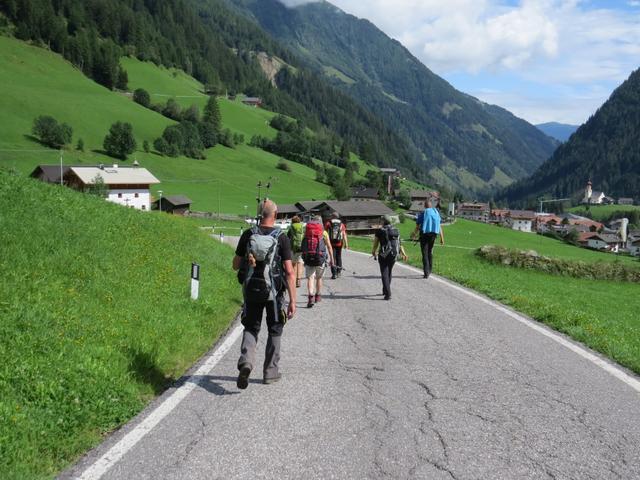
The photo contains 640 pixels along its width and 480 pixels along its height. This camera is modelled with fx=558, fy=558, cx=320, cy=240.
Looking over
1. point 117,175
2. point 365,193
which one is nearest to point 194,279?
point 117,175

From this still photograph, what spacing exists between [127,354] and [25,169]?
94432mm

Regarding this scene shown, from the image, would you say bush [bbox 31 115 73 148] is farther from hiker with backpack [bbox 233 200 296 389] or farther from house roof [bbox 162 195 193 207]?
hiker with backpack [bbox 233 200 296 389]

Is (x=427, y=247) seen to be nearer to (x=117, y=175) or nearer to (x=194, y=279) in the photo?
(x=194, y=279)

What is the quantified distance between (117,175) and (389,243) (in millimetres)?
81890

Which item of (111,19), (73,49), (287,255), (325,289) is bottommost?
(325,289)

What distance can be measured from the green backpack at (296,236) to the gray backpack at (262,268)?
21.2 ft

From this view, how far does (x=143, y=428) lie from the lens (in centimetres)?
527

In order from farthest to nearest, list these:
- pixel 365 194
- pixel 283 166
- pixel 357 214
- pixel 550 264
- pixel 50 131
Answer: pixel 365 194
pixel 283 166
pixel 50 131
pixel 357 214
pixel 550 264

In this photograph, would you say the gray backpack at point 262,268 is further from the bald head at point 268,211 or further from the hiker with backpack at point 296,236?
the hiker with backpack at point 296,236

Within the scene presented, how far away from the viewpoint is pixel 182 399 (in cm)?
605

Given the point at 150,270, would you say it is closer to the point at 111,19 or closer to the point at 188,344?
the point at 188,344

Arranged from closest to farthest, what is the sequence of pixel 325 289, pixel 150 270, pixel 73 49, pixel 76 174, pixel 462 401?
1. pixel 462 401
2. pixel 150 270
3. pixel 325 289
4. pixel 76 174
5. pixel 73 49

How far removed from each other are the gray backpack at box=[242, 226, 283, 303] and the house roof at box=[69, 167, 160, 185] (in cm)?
8373

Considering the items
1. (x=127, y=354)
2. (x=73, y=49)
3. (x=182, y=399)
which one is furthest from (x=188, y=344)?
(x=73, y=49)
